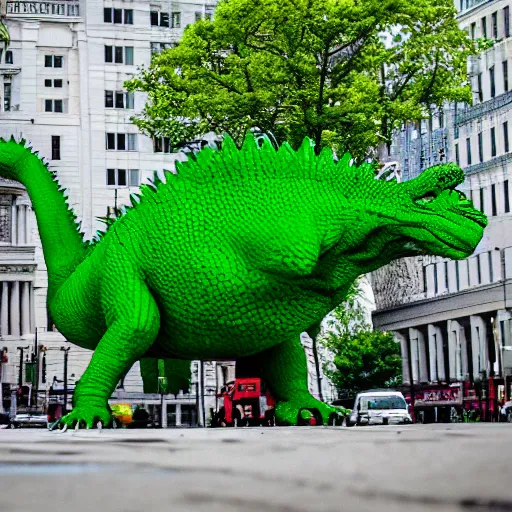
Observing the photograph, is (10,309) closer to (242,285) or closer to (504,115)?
(504,115)

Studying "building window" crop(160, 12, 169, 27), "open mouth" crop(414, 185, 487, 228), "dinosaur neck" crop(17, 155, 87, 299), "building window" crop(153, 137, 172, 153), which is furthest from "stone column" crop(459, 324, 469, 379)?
"open mouth" crop(414, 185, 487, 228)

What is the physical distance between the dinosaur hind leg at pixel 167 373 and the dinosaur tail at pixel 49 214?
1.50 m

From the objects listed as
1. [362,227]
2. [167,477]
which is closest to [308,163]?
[362,227]

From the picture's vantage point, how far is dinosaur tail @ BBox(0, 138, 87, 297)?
17719 mm

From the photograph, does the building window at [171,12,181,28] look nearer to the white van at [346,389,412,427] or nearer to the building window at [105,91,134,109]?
the building window at [105,91,134,109]

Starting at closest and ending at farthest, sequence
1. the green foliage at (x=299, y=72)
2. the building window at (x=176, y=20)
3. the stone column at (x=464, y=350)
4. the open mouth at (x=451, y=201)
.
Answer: the open mouth at (x=451, y=201), the green foliage at (x=299, y=72), the building window at (x=176, y=20), the stone column at (x=464, y=350)

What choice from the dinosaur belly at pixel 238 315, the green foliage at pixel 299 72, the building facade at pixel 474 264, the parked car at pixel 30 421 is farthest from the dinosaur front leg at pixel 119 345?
the building facade at pixel 474 264

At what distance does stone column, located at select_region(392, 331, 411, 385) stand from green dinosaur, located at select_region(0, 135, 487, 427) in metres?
40.4

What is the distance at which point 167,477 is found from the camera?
349cm

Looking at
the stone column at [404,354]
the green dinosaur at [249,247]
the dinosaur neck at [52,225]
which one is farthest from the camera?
the stone column at [404,354]

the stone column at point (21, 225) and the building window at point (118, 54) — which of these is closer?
the stone column at point (21, 225)

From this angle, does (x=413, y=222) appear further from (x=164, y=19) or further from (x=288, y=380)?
(x=164, y=19)

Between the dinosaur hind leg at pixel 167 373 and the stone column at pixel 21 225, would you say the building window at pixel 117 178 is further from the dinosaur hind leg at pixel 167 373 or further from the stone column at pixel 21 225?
the dinosaur hind leg at pixel 167 373

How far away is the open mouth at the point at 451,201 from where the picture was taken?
1541 cm
